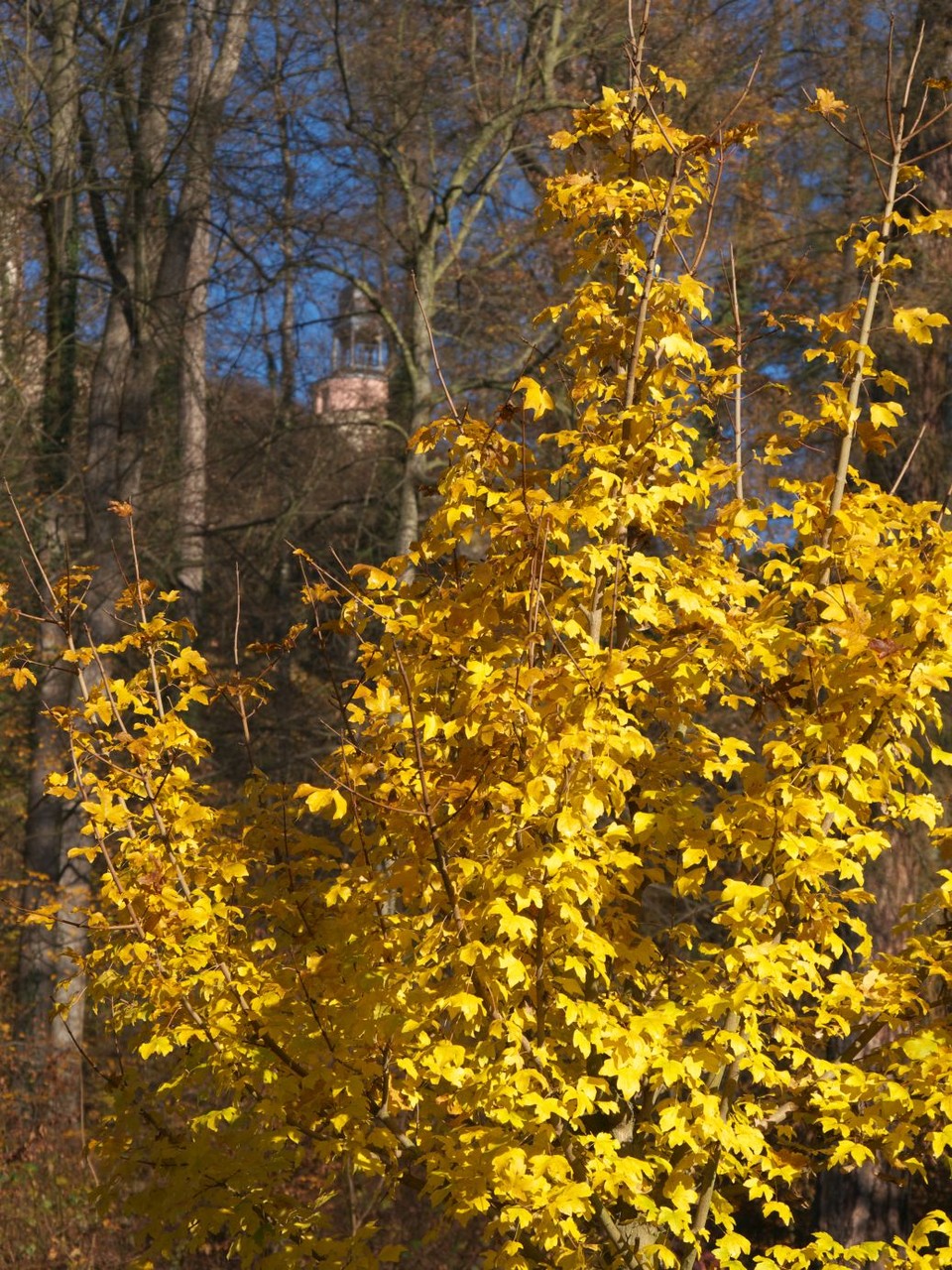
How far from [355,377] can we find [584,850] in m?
13.5

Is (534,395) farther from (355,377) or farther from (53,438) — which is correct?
(355,377)

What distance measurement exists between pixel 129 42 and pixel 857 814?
9.96 metres

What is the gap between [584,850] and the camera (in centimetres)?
304

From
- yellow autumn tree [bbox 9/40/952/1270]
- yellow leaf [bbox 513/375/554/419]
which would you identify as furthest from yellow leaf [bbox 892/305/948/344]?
yellow leaf [bbox 513/375/554/419]

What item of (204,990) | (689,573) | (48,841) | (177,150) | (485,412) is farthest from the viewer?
(485,412)

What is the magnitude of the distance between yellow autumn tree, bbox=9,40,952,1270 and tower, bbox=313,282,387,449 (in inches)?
332

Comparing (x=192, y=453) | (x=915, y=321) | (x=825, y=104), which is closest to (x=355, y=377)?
(x=192, y=453)

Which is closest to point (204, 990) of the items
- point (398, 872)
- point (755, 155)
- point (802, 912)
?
point (398, 872)

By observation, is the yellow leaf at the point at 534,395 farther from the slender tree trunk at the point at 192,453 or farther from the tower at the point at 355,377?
the tower at the point at 355,377

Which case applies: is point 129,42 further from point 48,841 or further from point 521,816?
point 521,816

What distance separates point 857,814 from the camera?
3588 mm

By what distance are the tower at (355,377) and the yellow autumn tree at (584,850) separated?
843cm

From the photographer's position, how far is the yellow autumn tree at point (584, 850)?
3.09 m

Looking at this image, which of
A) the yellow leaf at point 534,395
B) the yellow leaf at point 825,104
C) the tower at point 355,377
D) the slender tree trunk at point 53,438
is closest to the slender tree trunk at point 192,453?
the slender tree trunk at point 53,438
